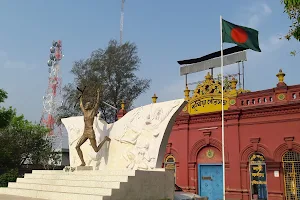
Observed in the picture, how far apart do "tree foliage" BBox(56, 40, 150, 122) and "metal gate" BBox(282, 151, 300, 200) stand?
11294 mm

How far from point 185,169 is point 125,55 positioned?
8.91 meters

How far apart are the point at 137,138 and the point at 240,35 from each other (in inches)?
219

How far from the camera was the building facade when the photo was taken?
551 inches

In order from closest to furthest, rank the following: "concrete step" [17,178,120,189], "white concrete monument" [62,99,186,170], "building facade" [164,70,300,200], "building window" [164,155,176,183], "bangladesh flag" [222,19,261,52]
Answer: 1. "concrete step" [17,178,120,189]
2. "white concrete monument" [62,99,186,170]
3. "bangladesh flag" [222,19,261,52]
4. "building facade" [164,70,300,200]
5. "building window" [164,155,176,183]

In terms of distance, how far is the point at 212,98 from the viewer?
54.7ft

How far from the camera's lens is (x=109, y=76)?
71.7 ft

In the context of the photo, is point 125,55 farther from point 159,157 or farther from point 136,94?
point 159,157

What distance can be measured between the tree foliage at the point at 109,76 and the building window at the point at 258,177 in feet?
32.6

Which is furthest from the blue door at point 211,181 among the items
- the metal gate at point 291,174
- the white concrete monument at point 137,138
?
the white concrete monument at point 137,138

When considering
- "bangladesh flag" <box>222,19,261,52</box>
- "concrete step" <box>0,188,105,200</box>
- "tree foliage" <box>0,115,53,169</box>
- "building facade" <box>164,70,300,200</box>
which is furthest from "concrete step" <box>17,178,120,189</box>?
"tree foliage" <box>0,115,53,169</box>

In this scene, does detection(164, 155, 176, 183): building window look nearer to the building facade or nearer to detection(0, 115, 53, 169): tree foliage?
the building facade

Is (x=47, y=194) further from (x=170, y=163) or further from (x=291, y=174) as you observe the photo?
(x=291, y=174)

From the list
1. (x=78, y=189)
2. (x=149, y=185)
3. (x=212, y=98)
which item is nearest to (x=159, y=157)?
(x=149, y=185)

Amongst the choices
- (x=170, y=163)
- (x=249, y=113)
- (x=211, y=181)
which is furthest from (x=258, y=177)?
(x=170, y=163)
